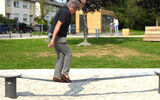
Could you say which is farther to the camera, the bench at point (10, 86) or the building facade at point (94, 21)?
the building facade at point (94, 21)

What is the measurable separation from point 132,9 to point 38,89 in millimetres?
48766

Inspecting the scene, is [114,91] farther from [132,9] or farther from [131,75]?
[132,9]

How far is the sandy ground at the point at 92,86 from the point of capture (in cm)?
483

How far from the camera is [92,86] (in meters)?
5.70

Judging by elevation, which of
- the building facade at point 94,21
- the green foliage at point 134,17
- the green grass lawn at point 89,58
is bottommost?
the green grass lawn at point 89,58

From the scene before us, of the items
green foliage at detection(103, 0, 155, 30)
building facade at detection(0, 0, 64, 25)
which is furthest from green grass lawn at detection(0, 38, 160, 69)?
green foliage at detection(103, 0, 155, 30)

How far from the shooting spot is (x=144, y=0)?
90.6 feet

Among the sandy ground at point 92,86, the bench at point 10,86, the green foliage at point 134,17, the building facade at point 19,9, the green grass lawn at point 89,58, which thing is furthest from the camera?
the green foliage at point 134,17

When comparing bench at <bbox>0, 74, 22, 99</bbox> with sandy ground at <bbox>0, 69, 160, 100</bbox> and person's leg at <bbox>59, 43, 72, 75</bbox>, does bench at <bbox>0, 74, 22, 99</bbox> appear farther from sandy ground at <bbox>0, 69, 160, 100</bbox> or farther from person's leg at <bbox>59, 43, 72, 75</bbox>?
person's leg at <bbox>59, 43, 72, 75</bbox>

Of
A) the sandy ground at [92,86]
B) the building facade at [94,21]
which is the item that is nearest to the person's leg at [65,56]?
the sandy ground at [92,86]

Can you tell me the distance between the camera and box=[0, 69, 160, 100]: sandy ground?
4.83m

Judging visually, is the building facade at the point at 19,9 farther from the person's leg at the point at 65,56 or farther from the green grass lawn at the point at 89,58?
the person's leg at the point at 65,56

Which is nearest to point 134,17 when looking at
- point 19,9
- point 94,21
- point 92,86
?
point 94,21

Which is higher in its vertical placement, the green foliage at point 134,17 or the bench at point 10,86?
the green foliage at point 134,17
